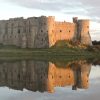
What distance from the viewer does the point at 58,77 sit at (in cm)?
2902

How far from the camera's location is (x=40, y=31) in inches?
2542

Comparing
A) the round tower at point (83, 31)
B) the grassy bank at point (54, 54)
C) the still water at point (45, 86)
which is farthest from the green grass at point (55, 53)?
the still water at point (45, 86)

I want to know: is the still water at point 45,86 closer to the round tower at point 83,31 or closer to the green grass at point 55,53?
the green grass at point 55,53

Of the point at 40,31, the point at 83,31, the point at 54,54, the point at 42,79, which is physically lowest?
the point at 54,54

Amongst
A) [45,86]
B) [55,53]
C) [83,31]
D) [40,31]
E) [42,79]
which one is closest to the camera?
[45,86]

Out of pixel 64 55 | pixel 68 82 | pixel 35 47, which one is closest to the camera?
pixel 68 82

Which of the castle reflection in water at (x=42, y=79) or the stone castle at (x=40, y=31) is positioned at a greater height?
the stone castle at (x=40, y=31)

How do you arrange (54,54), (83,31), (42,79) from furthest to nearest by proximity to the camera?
(83,31) → (54,54) → (42,79)

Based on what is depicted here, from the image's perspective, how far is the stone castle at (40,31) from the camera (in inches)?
2532

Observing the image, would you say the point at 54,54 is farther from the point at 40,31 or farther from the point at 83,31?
the point at 83,31

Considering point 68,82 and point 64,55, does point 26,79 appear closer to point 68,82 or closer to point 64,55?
point 68,82

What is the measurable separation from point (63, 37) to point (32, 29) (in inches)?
230

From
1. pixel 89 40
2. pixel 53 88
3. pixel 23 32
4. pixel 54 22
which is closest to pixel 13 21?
pixel 23 32

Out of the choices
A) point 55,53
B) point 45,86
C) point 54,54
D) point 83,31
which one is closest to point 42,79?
point 45,86
